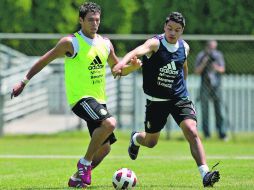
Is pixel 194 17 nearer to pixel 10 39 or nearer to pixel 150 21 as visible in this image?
pixel 150 21

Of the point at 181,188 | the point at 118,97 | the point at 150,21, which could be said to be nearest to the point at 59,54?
the point at 181,188

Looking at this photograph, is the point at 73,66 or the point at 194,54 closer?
the point at 73,66

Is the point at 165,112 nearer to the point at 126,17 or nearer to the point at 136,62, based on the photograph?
the point at 136,62

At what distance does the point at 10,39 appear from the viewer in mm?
19781

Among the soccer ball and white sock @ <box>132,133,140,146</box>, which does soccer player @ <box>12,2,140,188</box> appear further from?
white sock @ <box>132,133,140,146</box>

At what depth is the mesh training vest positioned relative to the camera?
9062 mm

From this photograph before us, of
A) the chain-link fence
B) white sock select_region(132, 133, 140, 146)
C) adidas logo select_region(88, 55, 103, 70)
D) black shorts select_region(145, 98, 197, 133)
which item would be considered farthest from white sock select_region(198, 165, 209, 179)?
the chain-link fence

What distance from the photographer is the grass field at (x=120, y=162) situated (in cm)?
942

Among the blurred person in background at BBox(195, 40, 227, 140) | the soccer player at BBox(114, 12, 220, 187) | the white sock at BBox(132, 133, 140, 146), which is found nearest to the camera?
the soccer player at BBox(114, 12, 220, 187)

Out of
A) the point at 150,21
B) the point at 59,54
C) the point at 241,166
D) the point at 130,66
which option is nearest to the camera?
the point at 130,66

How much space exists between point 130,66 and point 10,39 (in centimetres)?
1166

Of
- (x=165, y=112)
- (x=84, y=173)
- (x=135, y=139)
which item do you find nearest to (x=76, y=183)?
(x=84, y=173)

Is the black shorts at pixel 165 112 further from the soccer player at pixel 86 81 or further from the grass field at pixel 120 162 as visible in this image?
the soccer player at pixel 86 81

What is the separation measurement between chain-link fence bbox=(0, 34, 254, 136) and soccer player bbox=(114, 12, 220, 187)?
830 cm
